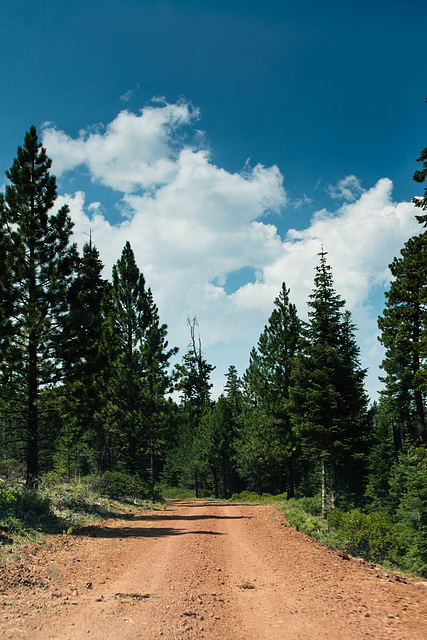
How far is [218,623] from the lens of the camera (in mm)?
4875

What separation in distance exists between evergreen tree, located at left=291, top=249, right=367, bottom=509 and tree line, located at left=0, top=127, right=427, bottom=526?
A: 0.21 ft

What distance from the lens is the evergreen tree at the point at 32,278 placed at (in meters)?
13.8

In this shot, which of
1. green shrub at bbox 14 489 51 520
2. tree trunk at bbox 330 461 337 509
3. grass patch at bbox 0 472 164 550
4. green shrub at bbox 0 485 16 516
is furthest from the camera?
tree trunk at bbox 330 461 337 509

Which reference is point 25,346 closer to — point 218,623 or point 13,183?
point 13,183

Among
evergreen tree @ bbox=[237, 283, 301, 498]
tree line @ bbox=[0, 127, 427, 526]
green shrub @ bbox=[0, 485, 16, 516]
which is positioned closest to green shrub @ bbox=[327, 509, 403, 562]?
tree line @ bbox=[0, 127, 427, 526]

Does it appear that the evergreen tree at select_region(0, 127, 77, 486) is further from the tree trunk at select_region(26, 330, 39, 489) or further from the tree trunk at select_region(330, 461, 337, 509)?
the tree trunk at select_region(330, 461, 337, 509)

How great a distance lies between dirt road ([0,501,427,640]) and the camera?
15.0 feet

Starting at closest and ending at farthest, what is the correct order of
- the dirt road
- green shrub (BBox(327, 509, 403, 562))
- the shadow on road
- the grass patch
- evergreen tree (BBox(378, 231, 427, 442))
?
the dirt road
green shrub (BBox(327, 509, 403, 562))
the grass patch
the shadow on road
evergreen tree (BBox(378, 231, 427, 442))

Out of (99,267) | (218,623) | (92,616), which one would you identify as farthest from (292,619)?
(99,267)

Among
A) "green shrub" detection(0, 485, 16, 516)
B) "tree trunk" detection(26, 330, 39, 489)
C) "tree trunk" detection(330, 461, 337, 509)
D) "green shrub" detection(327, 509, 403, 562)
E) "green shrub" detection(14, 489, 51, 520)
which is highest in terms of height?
"tree trunk" detection(26, 330, 39, 489)

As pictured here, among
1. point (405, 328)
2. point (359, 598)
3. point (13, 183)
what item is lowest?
point (359, 598)

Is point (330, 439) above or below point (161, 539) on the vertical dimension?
above

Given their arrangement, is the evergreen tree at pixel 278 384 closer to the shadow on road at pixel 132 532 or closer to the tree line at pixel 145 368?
the tree line at pixel 145 368

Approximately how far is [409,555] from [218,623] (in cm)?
834
